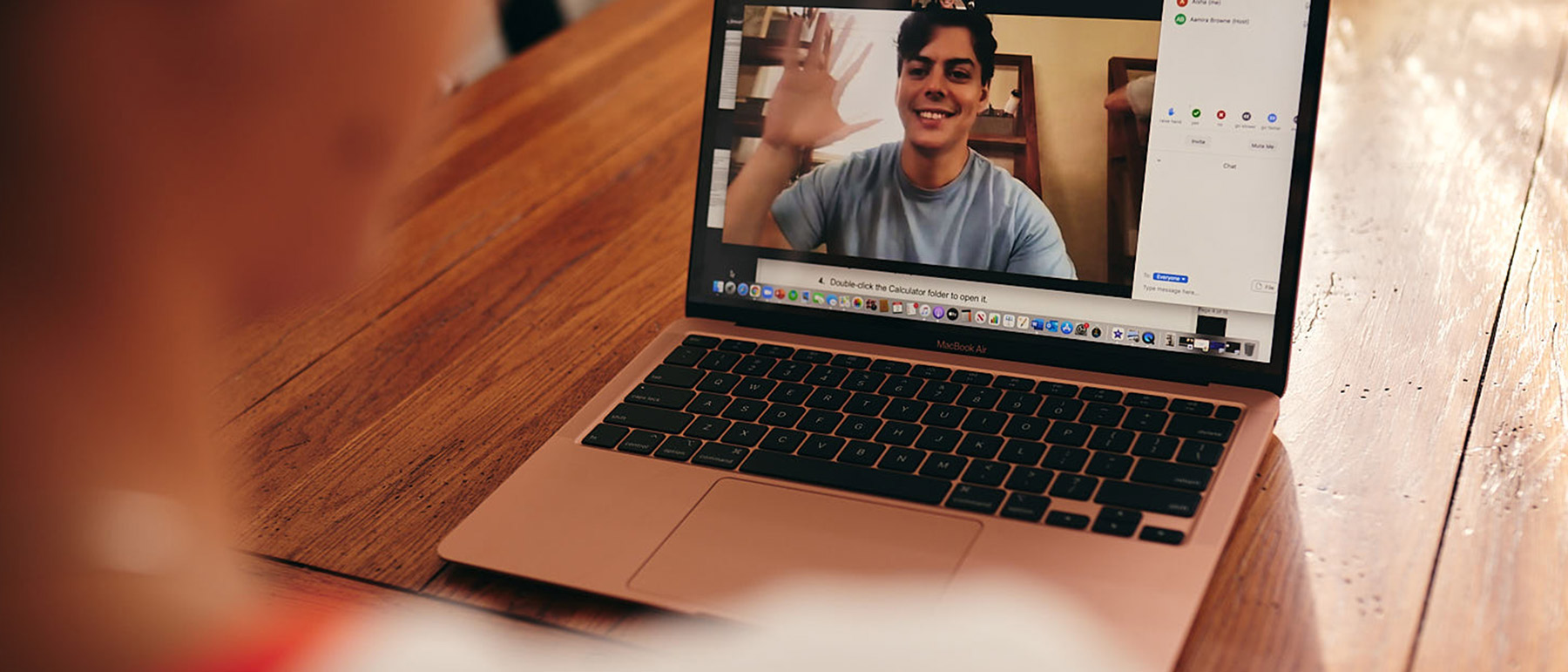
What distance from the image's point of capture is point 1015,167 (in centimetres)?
80

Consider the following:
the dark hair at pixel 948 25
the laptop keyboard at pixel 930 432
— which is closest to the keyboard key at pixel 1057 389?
Answer: the laptop keyboard at pixel 930 432

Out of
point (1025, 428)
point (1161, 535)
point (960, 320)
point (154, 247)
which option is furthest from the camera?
point (960, 320)

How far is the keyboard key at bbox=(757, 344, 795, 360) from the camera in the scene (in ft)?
2.77

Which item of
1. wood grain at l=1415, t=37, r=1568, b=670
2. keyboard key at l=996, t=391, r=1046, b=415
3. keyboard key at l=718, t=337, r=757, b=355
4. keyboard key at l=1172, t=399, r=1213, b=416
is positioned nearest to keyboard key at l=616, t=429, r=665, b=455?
keyboard key at l=718, t=337, r=757, b=355

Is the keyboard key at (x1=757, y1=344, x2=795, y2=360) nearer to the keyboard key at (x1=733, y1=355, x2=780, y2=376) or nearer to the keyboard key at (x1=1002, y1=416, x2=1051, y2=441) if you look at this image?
the keyboard key at (x1=733, y1=355, x2=780, y2=376)

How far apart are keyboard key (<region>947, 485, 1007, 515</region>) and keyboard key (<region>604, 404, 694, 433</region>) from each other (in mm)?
191

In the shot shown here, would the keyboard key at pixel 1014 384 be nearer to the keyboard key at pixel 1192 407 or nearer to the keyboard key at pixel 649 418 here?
the keyboard key at pixel 1192 407

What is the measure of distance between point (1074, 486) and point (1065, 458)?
0.03m

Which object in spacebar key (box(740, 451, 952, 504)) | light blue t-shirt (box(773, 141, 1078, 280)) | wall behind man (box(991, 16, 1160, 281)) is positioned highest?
wall behind man (box(991, 16, 1160, 281))

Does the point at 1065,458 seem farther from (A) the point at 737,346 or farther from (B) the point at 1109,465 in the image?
(A) the point at 737,346

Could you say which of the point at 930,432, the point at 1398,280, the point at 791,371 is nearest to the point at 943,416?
the point at 930,432

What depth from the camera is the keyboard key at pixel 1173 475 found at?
2.18ft

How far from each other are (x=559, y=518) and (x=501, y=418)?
0.56 feet

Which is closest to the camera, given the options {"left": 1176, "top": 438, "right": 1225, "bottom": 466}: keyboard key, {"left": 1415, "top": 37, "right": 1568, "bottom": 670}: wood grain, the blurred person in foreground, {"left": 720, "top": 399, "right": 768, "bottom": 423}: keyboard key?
the blurred person in foreground
